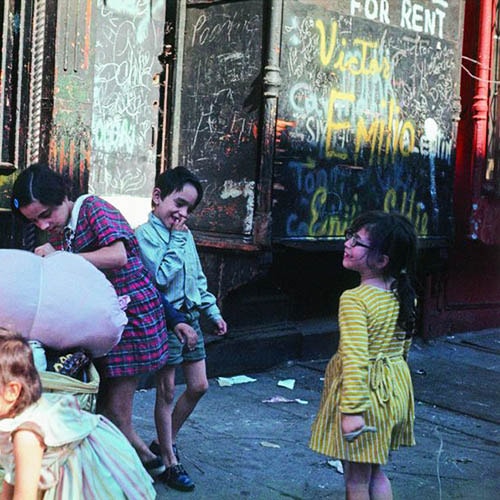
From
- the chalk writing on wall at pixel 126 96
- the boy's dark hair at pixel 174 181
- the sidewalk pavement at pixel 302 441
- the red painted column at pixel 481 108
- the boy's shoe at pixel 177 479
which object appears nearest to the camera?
the boy's dark hair at pixel 174 181

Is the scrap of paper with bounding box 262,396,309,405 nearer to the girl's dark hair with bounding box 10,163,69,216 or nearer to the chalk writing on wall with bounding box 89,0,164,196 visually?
the chalk writing on wall with bounding box 89,0,164,196

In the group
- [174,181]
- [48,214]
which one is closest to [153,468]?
[174,181]

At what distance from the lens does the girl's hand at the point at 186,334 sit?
419 cm

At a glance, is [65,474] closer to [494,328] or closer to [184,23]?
[184,23]

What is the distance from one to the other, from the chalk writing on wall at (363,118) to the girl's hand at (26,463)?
13.4 feet

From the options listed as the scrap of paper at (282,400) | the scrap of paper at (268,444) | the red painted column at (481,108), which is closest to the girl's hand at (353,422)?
the scrap of paper at (268,444)

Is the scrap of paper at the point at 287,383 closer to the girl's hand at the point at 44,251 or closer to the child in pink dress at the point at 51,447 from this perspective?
the girl's hand at the point at 44,251

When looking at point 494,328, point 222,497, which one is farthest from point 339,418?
point 494,328

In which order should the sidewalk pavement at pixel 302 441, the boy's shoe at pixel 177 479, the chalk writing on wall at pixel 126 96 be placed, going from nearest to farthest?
1. the boy's shoe at pixel 177 479
2. the sidewalk pavement at pixel 302 441
3. the chalk writing on wall at pixel 126 96

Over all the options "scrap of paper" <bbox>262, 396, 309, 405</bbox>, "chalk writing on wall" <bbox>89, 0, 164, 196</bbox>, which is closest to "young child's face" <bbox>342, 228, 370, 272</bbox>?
"scrap of paper" <bbox>262, 396, 309, 405</bbox>

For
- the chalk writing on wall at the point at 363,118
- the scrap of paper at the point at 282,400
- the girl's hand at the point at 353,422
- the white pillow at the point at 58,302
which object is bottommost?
the scrap of paper at the point at 282,400

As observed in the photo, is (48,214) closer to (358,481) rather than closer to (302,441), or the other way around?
(358,481)

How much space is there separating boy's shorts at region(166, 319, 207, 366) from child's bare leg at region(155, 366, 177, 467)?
0.21 ft

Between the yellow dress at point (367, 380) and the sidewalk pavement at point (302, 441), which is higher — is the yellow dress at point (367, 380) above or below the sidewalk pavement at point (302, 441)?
above
